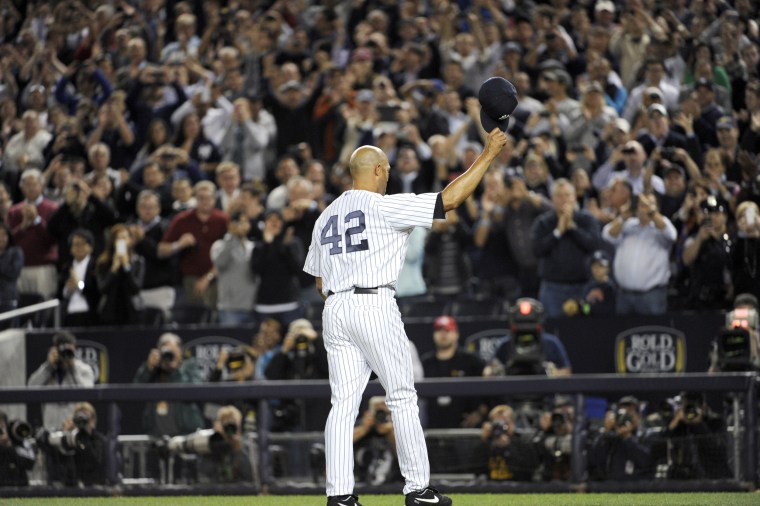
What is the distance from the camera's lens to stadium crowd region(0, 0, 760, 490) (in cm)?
1166

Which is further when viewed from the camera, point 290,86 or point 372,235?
point 290,86

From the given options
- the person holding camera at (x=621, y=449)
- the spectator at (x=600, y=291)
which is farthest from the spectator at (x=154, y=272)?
the person holding camera at (x=621, y=449)

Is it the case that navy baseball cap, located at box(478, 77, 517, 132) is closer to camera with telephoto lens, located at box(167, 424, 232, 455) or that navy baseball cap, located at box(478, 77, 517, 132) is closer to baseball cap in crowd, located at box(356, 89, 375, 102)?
camera with telephoto lens, located at box(167, 424, 232, 455)

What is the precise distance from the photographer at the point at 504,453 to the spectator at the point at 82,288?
5190 millimetres

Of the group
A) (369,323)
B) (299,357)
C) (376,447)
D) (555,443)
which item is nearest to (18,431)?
(299,357)

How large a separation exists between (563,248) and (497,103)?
5230mm

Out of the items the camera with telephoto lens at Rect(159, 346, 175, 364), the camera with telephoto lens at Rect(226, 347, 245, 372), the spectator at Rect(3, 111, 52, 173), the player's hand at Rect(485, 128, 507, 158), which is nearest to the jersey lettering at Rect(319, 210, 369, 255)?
the player's hand at Rect(485, 128, 507, 158)

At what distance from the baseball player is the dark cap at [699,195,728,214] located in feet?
16.9

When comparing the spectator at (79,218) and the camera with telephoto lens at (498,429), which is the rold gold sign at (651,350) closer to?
the camera with telephoto lens at (498,429)

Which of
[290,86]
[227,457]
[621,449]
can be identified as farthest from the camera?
[290,86]

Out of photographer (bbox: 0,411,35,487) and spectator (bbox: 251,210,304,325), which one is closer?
photographer (bbox: 0,411,35,487)

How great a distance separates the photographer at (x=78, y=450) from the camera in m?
9.66

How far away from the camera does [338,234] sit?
685cm

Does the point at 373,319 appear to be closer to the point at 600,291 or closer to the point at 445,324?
the point at 445,324
